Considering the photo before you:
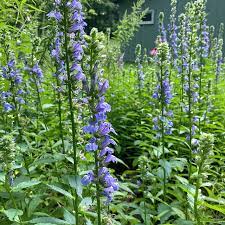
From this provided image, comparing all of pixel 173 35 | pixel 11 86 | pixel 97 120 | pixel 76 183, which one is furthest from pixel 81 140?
pixel 173 35

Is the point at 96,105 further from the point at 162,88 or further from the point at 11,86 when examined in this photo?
the point at 162,88

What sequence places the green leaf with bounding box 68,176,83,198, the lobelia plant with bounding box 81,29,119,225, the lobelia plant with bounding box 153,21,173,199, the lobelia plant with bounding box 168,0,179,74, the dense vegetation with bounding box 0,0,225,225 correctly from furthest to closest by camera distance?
the lobelia plant with bounding box 168,0,179,74 → the lobelia plant with bounding box 153,21,173,199 → the green leaf with bounding box 68,176,83,198 → the dense vegetation with bounding box 0,0,225,225 → the lobelia plant with bounding box 81,29,119,225

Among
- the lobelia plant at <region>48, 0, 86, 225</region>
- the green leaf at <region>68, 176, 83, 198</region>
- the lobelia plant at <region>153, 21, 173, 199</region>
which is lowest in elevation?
the green leaf at <region>68, 176, 83, 198</region>

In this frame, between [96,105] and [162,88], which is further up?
[96,105]

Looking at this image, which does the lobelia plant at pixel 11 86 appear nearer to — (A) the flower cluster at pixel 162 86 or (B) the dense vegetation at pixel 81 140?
(B) the dense vegetation at pixel 81 140

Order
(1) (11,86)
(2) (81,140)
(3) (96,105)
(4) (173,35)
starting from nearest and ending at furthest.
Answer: (3) (96,105)
(2) (81,140)
(1) (11,86)
(4) (173,35)

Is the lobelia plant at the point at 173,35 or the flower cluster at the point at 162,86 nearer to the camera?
the flower cluster at the point at 162,86

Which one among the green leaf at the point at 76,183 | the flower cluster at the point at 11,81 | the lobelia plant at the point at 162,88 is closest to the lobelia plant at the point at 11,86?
the flower cluster at the point at 11,81

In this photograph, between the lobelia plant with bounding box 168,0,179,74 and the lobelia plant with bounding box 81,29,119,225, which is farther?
the lobelia plant with bounding box 168,0,179,74

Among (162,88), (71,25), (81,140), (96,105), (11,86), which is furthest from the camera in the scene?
(162,88)

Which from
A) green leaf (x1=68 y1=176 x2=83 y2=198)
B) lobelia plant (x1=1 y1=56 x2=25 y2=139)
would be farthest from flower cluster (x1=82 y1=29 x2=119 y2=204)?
lobelia plant (x1=1 y1=56 x2=25 y2=139)

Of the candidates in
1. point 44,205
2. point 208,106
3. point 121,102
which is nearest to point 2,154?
point 44,205

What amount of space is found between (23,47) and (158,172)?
1876 millimetres

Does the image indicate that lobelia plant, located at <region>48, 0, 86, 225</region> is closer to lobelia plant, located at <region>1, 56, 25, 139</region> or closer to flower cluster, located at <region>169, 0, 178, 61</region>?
lobelia plant, located at <region>1, 56, 25, 139</region>
